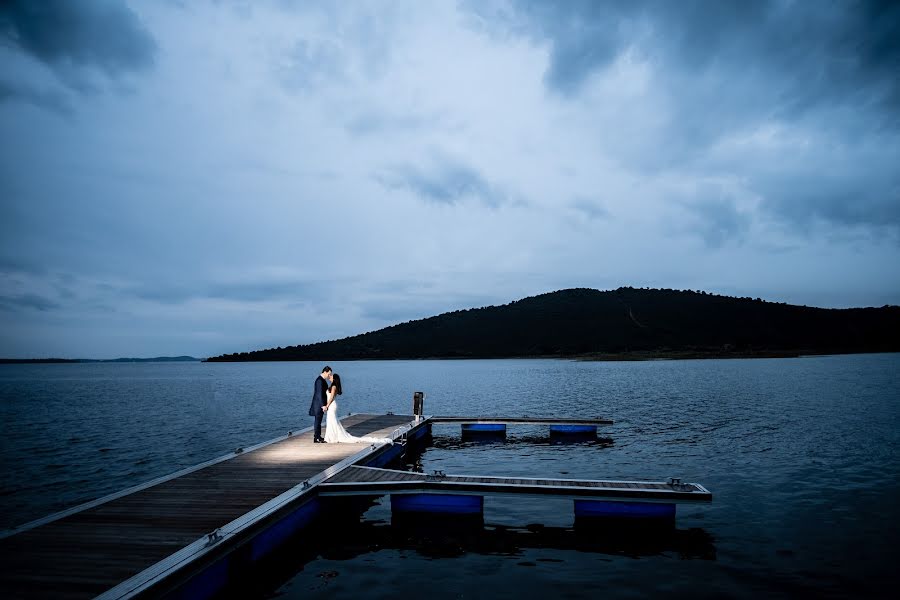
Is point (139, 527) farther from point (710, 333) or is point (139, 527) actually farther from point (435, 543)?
point (710, 333)

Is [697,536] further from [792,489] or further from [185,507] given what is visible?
[185,507]

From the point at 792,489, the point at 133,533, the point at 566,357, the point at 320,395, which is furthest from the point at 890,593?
the point at 566,357

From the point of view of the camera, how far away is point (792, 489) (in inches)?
645

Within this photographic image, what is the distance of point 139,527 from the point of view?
9570 millimetres

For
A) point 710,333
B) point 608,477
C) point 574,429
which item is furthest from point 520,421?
point 710,333

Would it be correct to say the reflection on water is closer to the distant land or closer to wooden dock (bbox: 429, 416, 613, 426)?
wooden dock (bbox: 429, 416, 613, 426)

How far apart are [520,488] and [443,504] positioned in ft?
6.92

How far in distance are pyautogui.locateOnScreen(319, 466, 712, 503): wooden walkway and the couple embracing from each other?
188 inches

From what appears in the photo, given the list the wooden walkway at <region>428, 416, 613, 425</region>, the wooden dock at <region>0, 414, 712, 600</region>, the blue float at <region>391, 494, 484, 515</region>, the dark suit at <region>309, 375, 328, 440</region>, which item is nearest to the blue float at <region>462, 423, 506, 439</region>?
the wooden walkway at <region>428, 416, 613, 425</region>

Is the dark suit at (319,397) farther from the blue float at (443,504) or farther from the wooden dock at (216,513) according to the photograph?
the blue float at (443,504)

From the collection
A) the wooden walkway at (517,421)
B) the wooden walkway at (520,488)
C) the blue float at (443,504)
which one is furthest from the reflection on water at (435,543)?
the wooden walkway at (517,421)

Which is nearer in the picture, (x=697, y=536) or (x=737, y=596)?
(x=737, y=596)

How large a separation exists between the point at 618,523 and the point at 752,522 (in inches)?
151

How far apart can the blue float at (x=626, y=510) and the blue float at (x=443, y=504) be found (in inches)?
108
